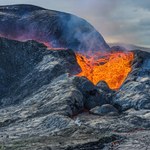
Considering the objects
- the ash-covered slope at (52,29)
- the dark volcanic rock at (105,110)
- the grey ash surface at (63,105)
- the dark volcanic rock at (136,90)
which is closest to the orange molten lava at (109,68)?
the grey ash surface at (63,105)

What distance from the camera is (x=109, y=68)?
6800cm

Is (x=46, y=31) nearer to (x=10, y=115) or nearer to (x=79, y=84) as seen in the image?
(x=79, y=84)

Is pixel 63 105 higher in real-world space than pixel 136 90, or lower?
lower

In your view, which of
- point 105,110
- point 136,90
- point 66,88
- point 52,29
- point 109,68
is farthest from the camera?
point 52,29

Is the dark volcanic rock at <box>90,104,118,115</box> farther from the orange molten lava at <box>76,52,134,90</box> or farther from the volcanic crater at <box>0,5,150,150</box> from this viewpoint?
the orange molten lava at <box>76,52,134,90</box>

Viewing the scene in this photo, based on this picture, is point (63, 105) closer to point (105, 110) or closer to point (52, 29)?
point (105, 110)

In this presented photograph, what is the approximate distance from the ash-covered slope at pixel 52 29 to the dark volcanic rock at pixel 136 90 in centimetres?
2076

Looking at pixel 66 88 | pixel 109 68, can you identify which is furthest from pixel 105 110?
pixel 109 68

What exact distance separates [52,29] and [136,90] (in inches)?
1235

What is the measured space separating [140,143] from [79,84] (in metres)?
20.2

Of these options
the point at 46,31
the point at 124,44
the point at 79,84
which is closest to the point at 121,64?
the point at 79,84

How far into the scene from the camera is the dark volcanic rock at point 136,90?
5214 cm

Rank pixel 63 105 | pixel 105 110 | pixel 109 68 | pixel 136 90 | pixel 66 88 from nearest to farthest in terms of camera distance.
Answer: pixel 63 105 < pixel 105 110 < pixel 66 88 < pixel 136 90 < pixel 109 68

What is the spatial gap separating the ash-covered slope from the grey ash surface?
1279 centimetres
